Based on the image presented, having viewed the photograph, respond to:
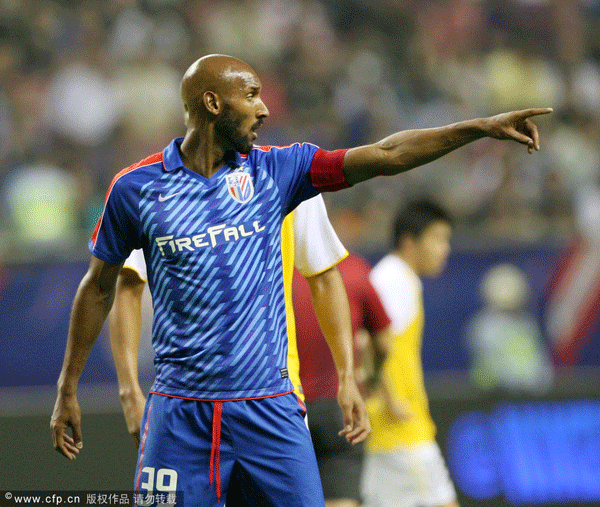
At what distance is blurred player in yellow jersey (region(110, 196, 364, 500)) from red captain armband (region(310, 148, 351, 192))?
0.38 m

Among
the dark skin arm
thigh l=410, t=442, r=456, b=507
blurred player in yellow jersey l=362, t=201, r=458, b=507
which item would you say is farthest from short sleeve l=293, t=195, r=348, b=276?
thigh l=410, t=442, r=456, b=507

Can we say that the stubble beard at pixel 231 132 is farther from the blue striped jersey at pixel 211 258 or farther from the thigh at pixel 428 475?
the thigh at pixel 428 475

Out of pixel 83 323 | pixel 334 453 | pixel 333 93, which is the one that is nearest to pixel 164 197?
pixel 83 323

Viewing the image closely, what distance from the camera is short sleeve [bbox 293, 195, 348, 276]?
354 centimetres

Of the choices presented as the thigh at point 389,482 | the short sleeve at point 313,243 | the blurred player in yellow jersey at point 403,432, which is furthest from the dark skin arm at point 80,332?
the thigh at point 389,482

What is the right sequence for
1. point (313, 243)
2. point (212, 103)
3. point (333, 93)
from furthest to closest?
Answer: point (333, 93) < point (313, 243) < point (212, 103)

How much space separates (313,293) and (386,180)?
5952mm

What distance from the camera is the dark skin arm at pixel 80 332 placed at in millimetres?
3221

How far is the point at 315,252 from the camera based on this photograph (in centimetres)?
354

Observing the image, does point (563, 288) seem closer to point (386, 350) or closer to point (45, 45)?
point (386, 350)

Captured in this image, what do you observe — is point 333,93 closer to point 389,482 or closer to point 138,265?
point 389,482

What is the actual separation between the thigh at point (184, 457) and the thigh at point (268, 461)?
6cm

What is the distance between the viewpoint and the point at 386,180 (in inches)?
371

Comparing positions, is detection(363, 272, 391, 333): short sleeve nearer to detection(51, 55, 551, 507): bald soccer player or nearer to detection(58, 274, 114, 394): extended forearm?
detection(51, 55, 551, 507): bald soccer player
